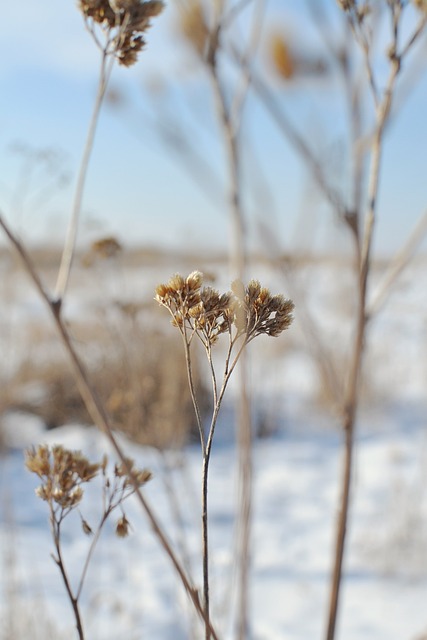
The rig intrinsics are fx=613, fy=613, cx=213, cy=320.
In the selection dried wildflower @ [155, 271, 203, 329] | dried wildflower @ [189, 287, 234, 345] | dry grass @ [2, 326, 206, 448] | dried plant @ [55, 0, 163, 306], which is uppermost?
dry grass @ [2, 326, 206, 448]

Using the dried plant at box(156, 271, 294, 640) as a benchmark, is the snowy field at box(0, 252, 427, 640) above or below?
above

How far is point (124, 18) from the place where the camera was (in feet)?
1.77

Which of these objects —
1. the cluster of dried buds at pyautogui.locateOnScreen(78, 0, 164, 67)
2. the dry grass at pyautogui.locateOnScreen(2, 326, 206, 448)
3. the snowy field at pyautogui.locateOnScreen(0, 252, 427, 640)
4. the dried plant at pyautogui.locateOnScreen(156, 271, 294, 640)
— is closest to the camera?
the dried plant at pyautogui.locateOnScreen(156, 271, 294, 640)

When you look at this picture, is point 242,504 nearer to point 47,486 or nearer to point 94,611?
point 47,486

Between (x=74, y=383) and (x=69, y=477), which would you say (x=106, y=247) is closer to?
(x=69, y=477)

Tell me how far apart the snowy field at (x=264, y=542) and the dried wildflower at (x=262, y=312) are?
0.78m

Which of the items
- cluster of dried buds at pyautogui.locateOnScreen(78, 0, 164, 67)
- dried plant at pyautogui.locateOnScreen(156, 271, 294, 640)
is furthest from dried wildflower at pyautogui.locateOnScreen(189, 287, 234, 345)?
cluster of dried buds at pyautogui.locateOnScreen(78, 0, 164, 67)

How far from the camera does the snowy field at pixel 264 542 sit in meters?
2.06

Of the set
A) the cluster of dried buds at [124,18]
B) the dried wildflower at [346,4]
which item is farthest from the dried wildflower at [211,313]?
the dried wildflower at [346,4]

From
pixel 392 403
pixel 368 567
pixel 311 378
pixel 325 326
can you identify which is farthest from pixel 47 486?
pixel 325 326

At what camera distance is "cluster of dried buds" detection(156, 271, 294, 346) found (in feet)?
1.30

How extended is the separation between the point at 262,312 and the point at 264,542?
2546 millimetres

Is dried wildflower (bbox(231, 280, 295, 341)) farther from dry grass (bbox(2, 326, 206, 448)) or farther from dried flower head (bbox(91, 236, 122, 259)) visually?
dry grass (bbox(2, 326, 206, 448))

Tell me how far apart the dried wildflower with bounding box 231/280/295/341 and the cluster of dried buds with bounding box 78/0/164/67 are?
0.27 m
